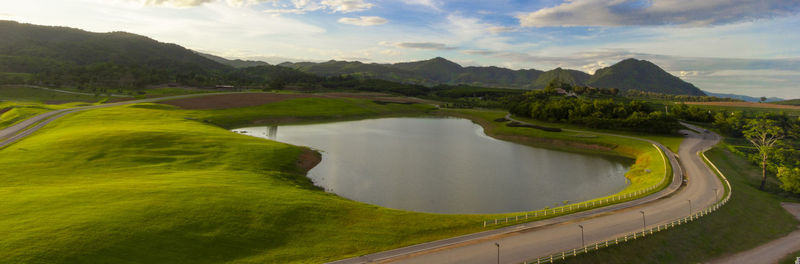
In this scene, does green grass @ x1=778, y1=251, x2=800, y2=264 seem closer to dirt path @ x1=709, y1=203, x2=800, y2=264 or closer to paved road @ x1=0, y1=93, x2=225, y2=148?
dirt path @ x1=709, y1=203, x2=800, y2=264

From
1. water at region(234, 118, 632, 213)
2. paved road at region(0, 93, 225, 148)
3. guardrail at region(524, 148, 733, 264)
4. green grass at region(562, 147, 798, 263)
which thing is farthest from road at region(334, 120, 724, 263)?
paved road at region(0, 93, 225, 148)

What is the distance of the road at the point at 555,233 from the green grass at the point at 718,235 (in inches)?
55.2

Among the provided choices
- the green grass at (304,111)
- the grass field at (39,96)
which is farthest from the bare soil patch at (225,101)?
the grass field at (39,96)

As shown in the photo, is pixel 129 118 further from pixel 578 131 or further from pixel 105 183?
pixel 578 131

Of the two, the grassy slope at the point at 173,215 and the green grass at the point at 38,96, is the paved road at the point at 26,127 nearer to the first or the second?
the grassy slope at the point at 173,215

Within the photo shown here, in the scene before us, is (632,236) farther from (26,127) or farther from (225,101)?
(225,101)

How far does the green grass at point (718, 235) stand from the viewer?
1009 inches

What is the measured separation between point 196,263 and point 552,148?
74.1m

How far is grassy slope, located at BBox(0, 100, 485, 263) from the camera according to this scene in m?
21.6

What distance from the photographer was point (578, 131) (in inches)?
3516

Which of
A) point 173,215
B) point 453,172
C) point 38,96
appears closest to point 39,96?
point 38,96

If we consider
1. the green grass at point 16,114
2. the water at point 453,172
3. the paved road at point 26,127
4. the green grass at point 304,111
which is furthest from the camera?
the green grass at point 304,111

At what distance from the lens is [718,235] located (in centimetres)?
3061

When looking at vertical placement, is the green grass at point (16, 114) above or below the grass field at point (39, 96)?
below
